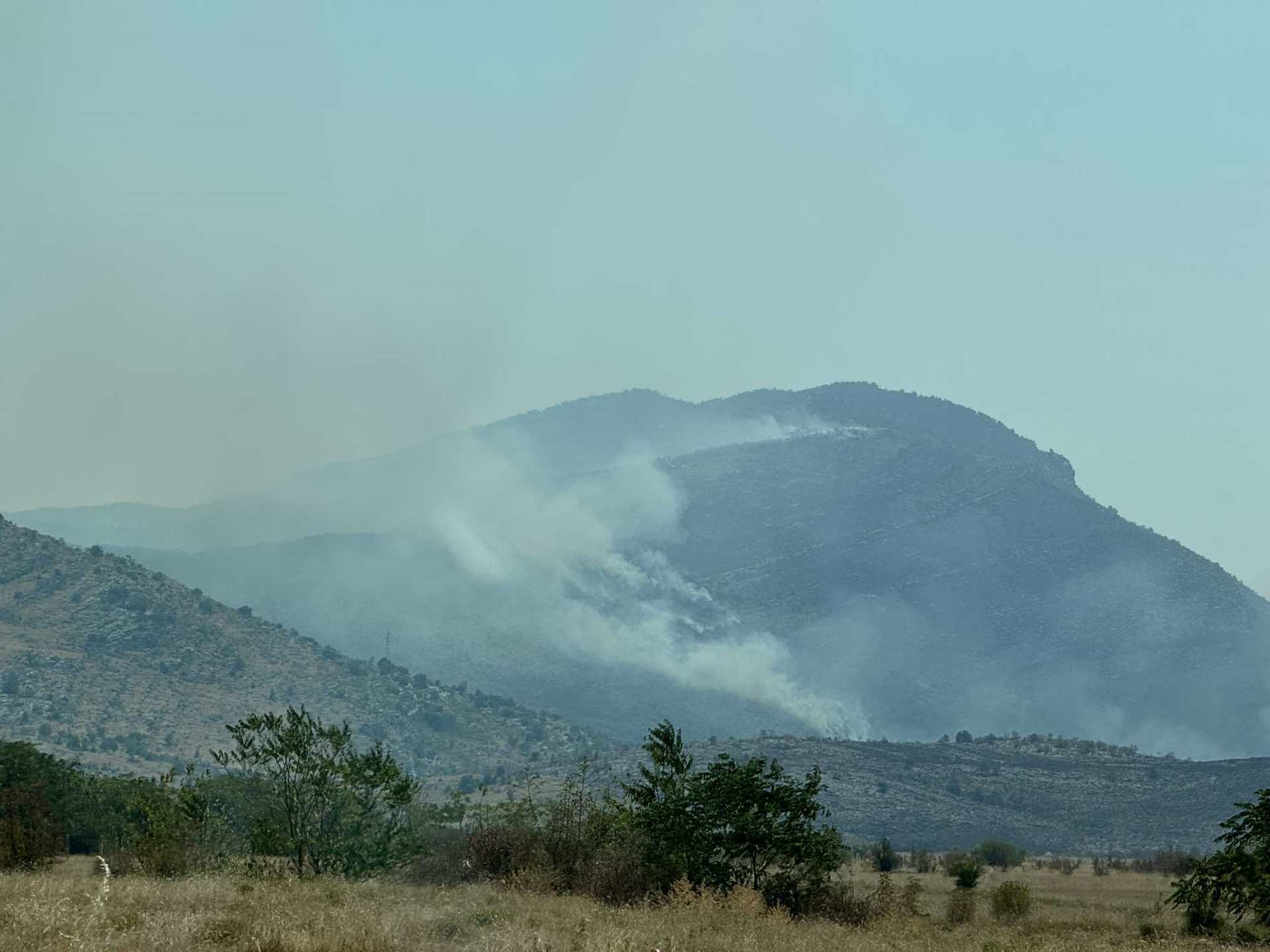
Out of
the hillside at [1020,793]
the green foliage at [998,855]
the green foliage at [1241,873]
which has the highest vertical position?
the hillside at [1020,793]

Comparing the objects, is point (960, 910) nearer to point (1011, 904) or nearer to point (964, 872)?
point (1011, 904)

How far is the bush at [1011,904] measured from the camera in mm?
53562

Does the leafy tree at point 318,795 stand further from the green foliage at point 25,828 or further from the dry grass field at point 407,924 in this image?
the green foliage at point 25,828

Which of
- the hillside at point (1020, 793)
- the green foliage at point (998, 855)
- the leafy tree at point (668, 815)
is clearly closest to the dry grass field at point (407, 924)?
the leafy tree at point (668, 815)

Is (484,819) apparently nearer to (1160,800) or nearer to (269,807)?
(269,807)

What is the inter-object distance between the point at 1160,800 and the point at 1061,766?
22165 mm

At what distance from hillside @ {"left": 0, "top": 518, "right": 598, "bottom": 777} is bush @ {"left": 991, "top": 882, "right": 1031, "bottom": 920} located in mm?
102705

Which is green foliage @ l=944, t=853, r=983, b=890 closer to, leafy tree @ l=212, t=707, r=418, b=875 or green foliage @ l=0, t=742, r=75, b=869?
leafy tree @ l=212, t=707, r=418, b=875

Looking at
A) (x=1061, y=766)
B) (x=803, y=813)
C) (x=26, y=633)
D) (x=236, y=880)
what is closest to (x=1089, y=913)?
(x=803, y=813)

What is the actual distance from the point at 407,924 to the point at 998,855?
82.3 meters

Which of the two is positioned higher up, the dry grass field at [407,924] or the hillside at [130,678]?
the hillside at [130,678]

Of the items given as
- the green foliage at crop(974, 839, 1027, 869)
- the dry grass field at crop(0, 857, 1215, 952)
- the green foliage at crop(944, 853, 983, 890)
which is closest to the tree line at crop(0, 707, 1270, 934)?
the dry grass field at crop(0, 857, 1215, 952)

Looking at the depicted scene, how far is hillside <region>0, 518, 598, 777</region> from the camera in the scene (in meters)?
151

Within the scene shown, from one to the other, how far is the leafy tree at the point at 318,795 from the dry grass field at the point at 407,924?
493 cm
